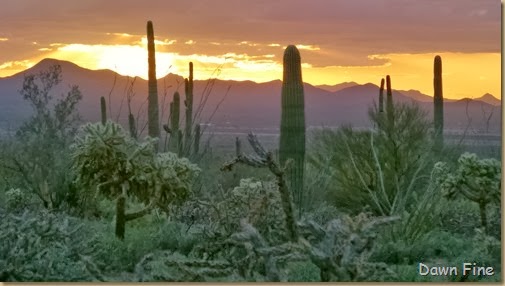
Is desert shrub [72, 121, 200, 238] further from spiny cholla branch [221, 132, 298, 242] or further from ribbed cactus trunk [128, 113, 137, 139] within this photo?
spiny cholla branch [221, 132, 298, 242]

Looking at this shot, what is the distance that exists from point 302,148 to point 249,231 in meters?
1.09

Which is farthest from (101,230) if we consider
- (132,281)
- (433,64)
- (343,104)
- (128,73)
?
A: (433,64)

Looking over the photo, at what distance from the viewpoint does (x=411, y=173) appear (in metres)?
9.27

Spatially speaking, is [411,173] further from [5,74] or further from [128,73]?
[5,74]

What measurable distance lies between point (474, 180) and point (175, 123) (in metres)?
2.26

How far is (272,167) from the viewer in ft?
26.8

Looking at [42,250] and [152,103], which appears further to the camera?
[152,103]

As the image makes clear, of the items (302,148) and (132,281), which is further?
(302,148)

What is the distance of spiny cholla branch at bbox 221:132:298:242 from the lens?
8.06 metres

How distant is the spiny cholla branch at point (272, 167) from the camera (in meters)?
8.06

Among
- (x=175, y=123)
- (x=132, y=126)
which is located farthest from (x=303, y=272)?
(x=132, y=126)

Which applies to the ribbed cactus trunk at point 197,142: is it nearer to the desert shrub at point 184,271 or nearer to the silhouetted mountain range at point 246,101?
the silhouetted mountain range at point 246,101

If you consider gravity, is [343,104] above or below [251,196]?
above

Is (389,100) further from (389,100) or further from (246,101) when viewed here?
(246,101)
